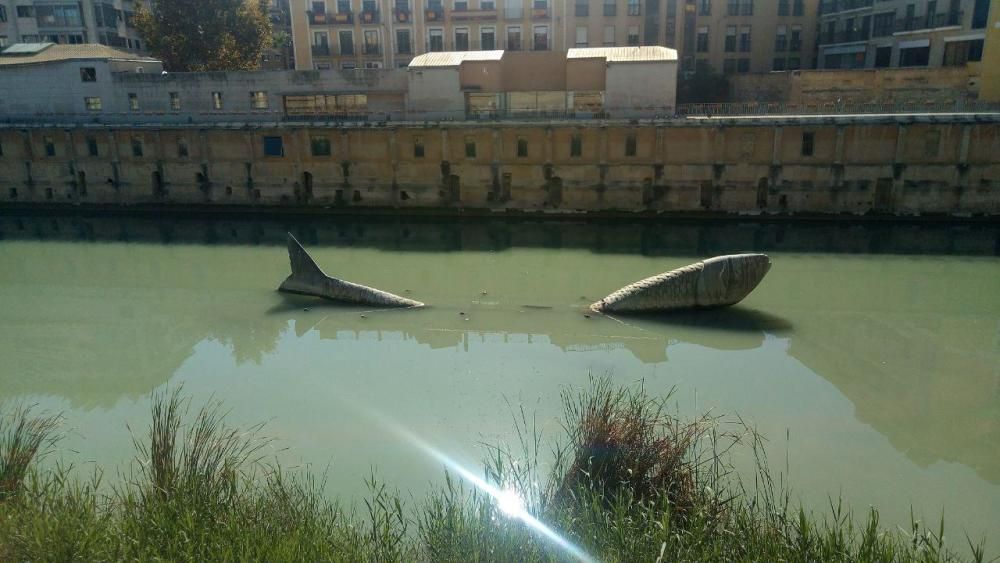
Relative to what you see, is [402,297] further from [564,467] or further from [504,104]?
[504,104]

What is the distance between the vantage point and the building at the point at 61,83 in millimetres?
34156

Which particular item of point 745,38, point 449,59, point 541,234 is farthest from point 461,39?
point 541,234

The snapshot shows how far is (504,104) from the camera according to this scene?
31.8 meters

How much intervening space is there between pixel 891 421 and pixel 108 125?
3343cm

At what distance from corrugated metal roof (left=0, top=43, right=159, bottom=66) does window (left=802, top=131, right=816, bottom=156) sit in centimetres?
3201

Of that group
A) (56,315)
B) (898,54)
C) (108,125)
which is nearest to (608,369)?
(56,315)

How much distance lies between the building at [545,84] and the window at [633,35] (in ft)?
40.8

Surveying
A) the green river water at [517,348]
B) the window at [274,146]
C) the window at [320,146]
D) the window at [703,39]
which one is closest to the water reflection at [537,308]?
the green river water at [517,348]

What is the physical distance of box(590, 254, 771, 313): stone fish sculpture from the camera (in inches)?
653

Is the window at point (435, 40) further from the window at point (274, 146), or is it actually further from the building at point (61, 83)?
the building at point (61, 83)

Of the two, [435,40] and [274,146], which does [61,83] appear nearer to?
[274,146]

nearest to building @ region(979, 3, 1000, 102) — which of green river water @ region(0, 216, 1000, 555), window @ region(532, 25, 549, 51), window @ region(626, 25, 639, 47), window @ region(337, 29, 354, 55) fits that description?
green river water @ region(0, 216, 1000, 555)

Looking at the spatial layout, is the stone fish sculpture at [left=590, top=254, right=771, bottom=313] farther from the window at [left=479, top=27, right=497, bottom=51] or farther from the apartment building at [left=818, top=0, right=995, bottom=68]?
the window at [left=479, top=27, right=497, bottom=51]

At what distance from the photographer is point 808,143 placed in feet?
90.0
